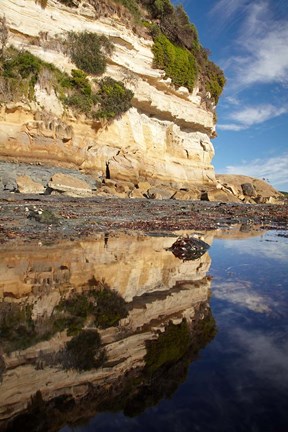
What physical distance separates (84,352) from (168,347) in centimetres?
61

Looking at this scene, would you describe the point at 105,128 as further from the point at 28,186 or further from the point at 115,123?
the point at 28,186

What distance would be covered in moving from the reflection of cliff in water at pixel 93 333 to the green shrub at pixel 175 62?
27590 millimetres

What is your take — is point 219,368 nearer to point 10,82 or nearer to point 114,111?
point 10,82

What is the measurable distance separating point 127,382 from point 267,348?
1.11 m

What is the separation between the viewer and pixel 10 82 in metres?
19.2

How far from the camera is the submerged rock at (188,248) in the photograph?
6395mm

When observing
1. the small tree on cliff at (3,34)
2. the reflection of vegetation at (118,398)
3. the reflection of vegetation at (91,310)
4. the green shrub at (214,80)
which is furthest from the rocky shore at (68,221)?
the green shrub at (214,80)

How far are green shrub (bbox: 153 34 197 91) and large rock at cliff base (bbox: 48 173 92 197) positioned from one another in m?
15.5

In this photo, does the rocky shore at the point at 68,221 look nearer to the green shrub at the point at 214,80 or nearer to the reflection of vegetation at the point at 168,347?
the reflection of vegetation at the point at 168,347

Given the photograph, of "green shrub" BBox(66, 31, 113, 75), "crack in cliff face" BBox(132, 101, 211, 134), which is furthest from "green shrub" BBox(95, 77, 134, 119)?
"crack in cliff face" BBox(132, 101, 211, 134)

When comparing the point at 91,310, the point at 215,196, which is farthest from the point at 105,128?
the point at 91,310

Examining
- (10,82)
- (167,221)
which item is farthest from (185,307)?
(10,82)

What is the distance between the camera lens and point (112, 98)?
24.8m

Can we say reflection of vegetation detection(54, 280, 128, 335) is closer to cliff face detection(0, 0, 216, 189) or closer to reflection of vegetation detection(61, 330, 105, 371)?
reflection of vegetation detection(61, 330, 105, 371)
